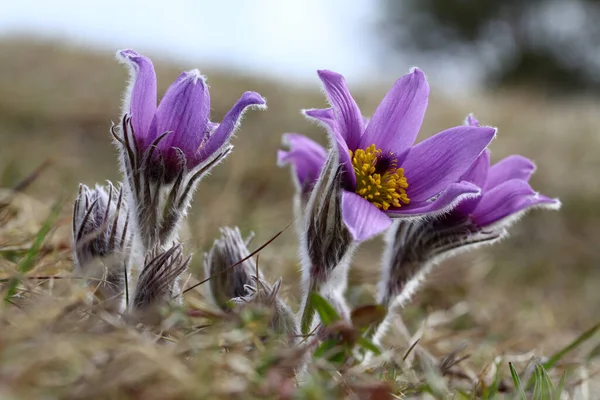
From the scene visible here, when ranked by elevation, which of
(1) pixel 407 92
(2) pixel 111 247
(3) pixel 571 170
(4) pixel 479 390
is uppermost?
(1) pixel 407 92

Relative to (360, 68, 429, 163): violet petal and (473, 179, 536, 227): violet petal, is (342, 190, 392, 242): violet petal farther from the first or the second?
(473, 179, 536, 227): violet petal

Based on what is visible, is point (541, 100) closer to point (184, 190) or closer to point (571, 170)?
point (571, 170)

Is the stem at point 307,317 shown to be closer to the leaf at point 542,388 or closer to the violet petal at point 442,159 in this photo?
the violet petal at point 442,159

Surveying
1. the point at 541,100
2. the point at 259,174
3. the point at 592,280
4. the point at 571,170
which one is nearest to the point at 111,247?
the point at 259,174

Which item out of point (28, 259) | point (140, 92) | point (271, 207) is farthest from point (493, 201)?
point (271, 207)

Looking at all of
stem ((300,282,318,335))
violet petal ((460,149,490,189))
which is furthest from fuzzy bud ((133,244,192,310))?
violet petal ((460,149,490,189))

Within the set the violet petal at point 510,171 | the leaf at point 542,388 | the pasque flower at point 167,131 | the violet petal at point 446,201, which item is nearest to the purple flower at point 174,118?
the pasque flower at point 167,131

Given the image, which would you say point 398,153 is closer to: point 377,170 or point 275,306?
point 377,170
